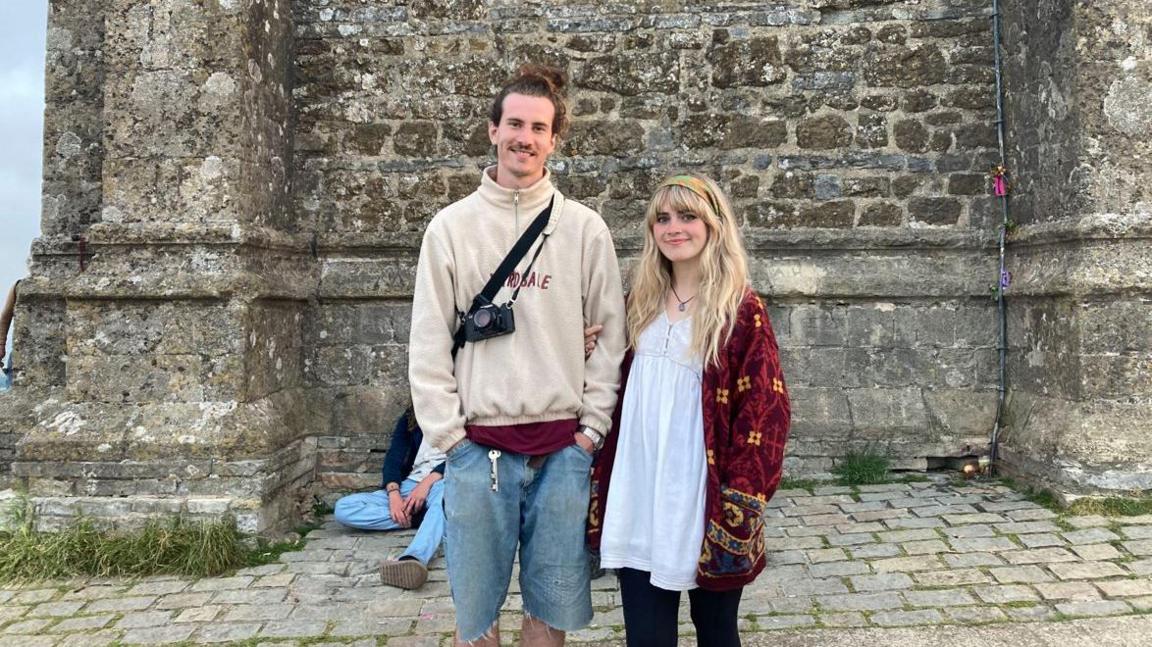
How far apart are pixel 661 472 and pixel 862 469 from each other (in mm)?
3274

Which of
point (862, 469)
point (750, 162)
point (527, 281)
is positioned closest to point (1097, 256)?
point (862, 469)

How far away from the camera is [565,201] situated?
2441mm

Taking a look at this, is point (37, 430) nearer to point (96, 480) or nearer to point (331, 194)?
point (96, 480)

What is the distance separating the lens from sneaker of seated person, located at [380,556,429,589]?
3586 millimetres

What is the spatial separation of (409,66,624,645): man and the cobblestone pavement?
952 mm

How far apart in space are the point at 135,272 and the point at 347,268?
1.29 metres

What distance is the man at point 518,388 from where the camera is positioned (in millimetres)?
2236

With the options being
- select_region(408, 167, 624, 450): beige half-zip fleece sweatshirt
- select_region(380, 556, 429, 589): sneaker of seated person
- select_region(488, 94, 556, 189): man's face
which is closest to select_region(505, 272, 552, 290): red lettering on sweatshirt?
select_region(408, 167, 624, 450): beige half-zip fleece sweatshirt

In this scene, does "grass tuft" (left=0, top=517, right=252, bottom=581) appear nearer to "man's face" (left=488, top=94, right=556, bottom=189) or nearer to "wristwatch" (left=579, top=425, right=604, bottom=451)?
"wristwatch" (left=579, top=425, right=604, bottom=451)

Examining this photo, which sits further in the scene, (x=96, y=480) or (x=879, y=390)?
(x=879, y=390)

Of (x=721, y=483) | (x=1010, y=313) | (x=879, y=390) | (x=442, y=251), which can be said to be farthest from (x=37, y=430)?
(x=1010, y=313)

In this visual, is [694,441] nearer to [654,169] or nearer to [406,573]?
[406,573]

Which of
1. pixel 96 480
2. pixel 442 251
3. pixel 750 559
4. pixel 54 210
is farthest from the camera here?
pixel 54 210

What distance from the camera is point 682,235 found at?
2.29 meters
